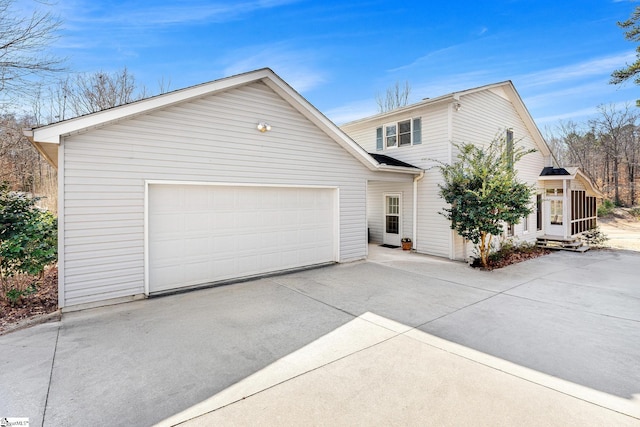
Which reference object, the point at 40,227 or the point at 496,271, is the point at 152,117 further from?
the point at 496,271

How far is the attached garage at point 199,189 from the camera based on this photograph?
5.38 m

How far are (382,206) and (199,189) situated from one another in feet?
26.9

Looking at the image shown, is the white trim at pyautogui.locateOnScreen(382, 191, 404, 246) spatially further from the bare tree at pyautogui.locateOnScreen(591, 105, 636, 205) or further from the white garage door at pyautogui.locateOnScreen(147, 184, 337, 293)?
the bare tree at pyautogui.locateOnScreen(591, 105, 636, 205)

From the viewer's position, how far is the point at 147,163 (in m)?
5.98

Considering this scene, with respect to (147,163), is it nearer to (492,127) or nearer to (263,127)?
(263,127)

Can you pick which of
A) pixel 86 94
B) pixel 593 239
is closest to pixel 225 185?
pixel 86 94

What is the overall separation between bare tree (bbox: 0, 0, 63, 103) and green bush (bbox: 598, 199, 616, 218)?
33.9 metres

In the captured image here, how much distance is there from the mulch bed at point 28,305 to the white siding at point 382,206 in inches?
414

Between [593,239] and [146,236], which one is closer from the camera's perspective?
[146,236]

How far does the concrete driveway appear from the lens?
8.90ft

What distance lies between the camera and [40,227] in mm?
5684

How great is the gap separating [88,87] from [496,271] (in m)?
21.5

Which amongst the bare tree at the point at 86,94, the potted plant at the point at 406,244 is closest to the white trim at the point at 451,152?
Answer: the potted plant at the point at 406,244

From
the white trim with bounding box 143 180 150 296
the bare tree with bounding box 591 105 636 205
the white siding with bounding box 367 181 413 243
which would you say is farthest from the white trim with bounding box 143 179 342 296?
the bare tree with bounding box 591 105 636 205
